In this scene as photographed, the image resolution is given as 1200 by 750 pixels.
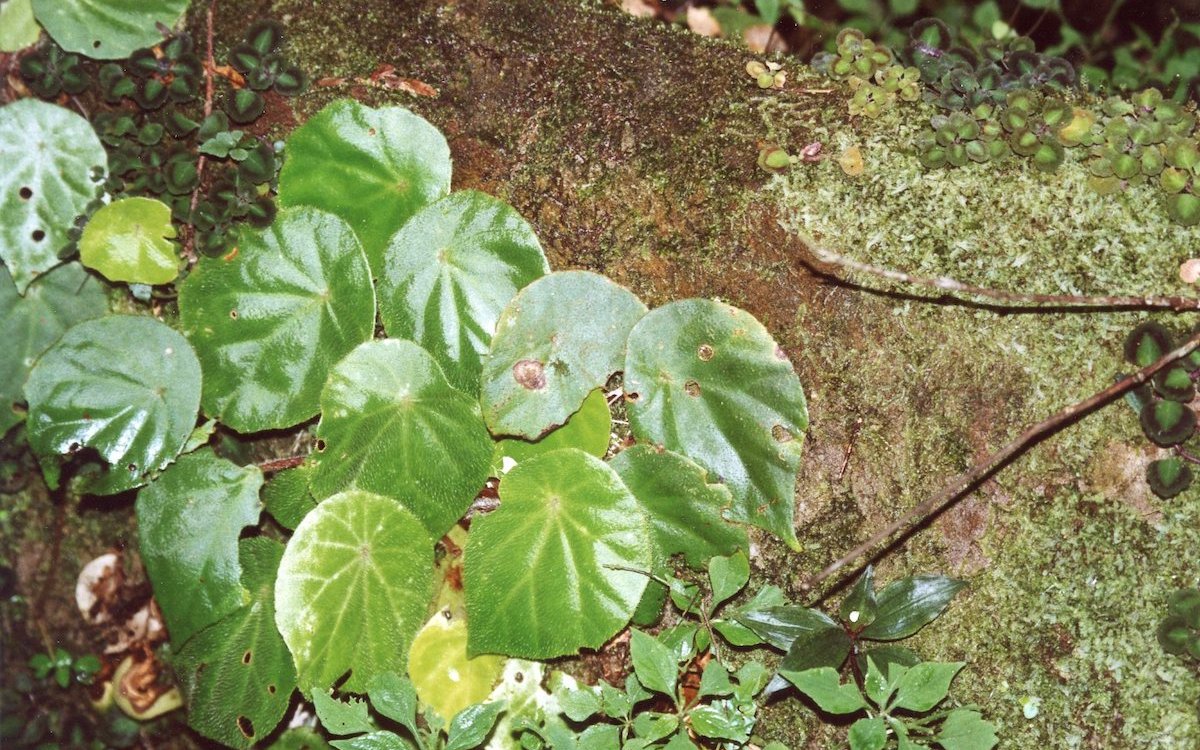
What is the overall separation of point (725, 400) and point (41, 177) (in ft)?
4.81

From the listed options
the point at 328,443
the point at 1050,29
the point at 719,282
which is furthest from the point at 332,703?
the point at 1050,29

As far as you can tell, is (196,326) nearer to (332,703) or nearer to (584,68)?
(332,703)

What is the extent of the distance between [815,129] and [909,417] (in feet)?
1.90

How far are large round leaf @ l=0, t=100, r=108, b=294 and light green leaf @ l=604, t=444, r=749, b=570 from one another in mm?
1244

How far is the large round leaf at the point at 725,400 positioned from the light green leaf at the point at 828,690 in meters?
0.22

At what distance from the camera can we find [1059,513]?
1436mm

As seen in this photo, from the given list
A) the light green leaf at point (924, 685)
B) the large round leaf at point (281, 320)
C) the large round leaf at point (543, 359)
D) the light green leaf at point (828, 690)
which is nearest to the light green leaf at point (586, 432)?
the large round leaf at point (543, 359)

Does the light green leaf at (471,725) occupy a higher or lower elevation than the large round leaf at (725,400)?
lower

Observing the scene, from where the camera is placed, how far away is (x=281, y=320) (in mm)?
1550

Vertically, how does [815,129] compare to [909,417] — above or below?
above

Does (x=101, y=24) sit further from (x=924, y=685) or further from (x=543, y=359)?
(x=924, y=685)

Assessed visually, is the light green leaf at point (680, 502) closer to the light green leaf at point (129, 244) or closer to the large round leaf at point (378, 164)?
the large round leaf at point (378, 164)

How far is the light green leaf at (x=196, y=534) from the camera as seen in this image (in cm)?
154

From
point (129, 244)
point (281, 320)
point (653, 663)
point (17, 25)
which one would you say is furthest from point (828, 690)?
point (17, 25)
